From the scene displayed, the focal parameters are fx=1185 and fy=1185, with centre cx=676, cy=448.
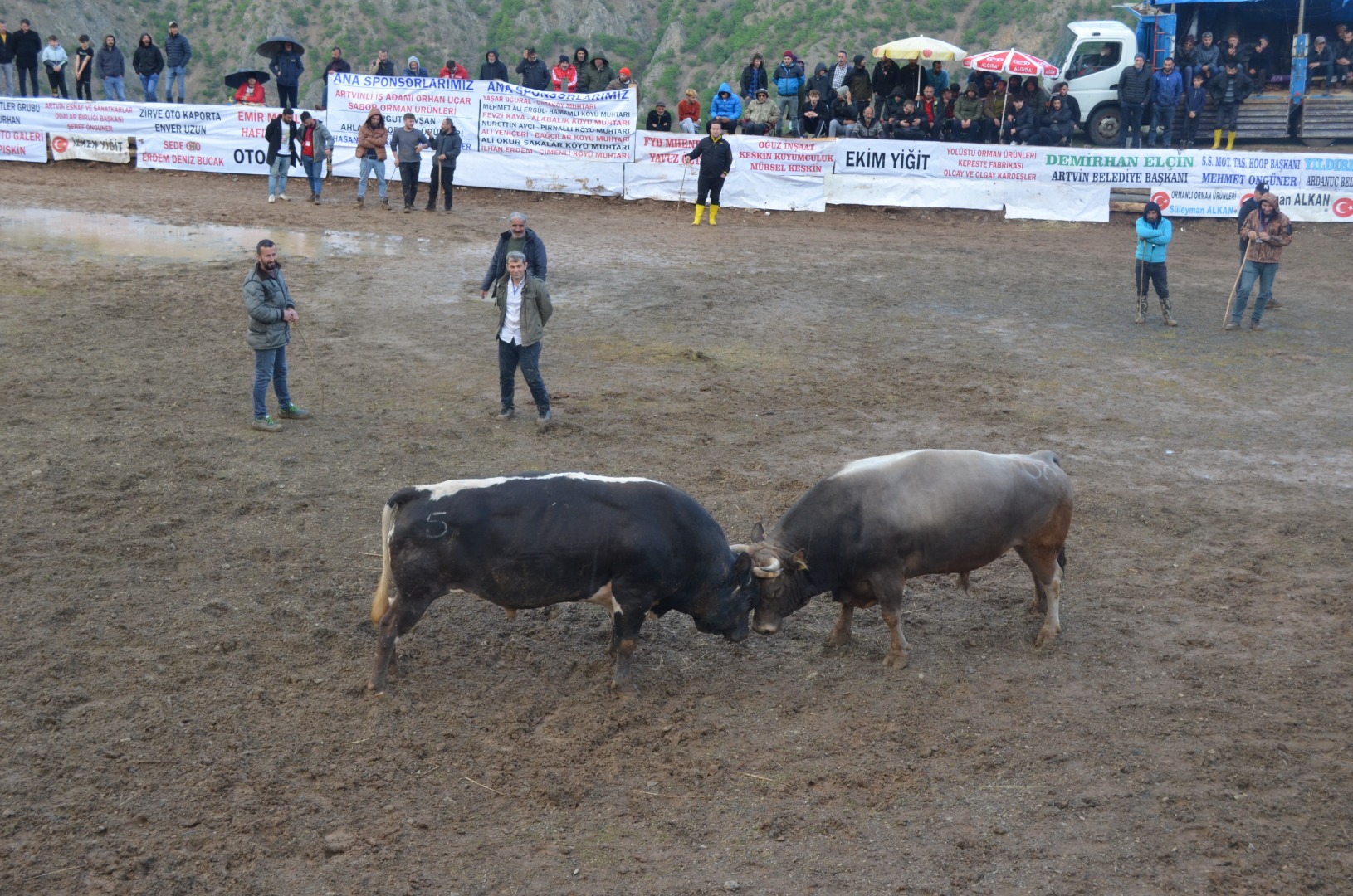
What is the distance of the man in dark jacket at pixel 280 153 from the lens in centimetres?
2402

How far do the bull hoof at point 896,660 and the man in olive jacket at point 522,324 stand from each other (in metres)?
5.32

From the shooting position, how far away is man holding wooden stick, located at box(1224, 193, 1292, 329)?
56.7 ft

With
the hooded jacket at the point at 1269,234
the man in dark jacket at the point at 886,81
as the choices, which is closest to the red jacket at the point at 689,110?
the man in dark jacket at the point at 886,81

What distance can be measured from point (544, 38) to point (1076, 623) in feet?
153

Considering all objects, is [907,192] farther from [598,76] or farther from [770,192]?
[598,76]

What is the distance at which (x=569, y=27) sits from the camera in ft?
169

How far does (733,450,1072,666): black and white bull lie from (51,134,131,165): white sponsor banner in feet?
82.2

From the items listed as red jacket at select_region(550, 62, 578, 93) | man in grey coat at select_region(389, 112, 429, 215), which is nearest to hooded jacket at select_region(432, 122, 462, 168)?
man in grey coat at select_region(389, 112, 429, 215)

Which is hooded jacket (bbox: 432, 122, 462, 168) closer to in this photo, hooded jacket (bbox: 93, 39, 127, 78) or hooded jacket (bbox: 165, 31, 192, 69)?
hooded jacket (bbox: 165, 31, 192, 69)

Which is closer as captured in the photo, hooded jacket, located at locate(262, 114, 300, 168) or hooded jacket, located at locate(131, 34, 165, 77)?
hooded jacket, located at locate(262, 114, 300, 168)

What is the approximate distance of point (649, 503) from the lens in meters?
7.39

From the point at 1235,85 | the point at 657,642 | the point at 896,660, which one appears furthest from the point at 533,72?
the point at 896,660

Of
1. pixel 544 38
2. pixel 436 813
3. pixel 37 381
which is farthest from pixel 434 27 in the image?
pixel 436 813

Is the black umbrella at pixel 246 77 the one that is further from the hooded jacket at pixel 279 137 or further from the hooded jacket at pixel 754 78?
the hooded jacket at pixel 754 78
